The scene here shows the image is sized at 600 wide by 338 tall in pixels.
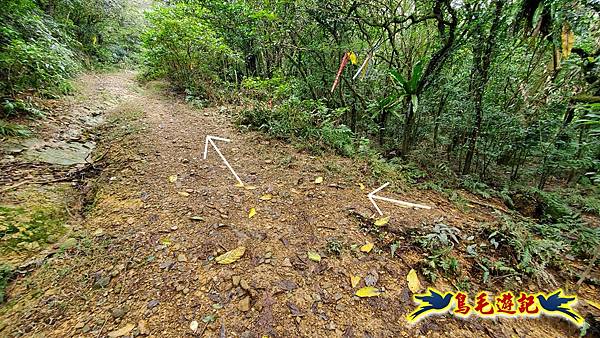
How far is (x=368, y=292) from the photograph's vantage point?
6.13ft

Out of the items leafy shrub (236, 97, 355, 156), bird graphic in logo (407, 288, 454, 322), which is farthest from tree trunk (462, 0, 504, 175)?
Answer: bird graphic in logo (407, 288, 454, 322)

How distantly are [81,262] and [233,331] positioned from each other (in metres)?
1.41

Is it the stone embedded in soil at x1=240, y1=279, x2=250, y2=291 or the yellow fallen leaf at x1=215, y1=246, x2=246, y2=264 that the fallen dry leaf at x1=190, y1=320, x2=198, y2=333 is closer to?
the stone embedded in soil at x1=240, y1=279, x2=250, y2=291

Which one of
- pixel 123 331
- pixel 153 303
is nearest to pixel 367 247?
pixel 153 303

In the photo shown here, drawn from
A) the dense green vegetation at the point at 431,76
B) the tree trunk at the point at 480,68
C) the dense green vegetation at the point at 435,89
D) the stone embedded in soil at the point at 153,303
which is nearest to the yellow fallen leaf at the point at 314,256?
the dense green vegetation at the point at 435,89

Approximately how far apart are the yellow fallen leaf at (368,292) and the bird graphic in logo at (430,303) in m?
0.25

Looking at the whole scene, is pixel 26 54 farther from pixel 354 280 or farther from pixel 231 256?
pixel 354 280

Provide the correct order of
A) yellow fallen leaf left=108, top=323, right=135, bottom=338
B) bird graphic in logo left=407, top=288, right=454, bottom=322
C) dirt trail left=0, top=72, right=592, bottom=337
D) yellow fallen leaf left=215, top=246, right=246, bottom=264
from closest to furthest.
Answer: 1. yellow fallen leaf left=108, top=323, right=135, bottom=338
2. dirt trail left=0, top=72, right=592, bottom=337
3. bird graphic in logo left=407, top=288, right=454, bottom=322
4. yellow fallen leaf left=215, top=246, right=246, bottom=264

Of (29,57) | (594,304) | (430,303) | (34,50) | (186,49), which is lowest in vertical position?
(594,304)

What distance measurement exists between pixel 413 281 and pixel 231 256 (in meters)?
1.47

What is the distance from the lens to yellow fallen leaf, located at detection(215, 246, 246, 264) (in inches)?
80.7

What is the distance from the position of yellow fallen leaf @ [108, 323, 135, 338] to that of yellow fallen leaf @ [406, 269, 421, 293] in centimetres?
192

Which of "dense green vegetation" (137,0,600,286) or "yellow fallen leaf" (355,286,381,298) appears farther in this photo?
"dense green vegetation" (137,0,600,286)

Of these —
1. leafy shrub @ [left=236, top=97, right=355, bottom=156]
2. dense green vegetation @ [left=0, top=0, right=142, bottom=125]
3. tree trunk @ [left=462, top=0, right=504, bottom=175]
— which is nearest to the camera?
dense green vegetation @ [left=0, top=0, right=142, bottom=125]
